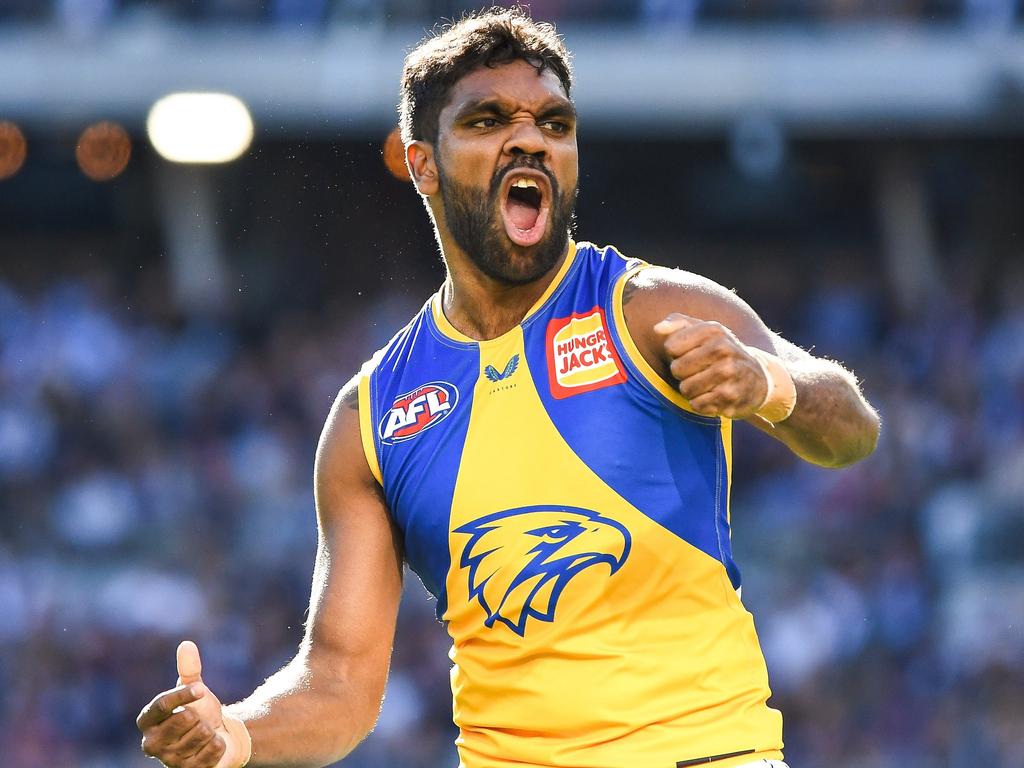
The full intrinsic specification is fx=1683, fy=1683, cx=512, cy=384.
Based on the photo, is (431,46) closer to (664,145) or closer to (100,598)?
(100,598)

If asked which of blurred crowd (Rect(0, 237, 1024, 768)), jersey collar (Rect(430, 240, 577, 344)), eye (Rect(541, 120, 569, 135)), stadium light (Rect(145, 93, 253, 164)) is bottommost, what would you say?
jersey collar (Rect(430, 240, 577, 344))

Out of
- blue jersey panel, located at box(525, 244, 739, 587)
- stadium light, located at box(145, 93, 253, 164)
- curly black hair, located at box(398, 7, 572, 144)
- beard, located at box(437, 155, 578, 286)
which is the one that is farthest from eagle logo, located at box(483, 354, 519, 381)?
stadium light, located at box(145, 93, 253, 164)

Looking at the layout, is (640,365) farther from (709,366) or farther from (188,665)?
(188,665)

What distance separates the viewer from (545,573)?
3963 millimetres

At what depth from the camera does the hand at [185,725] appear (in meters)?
3.65

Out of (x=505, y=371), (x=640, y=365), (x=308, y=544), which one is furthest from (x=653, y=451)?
(x=308, y=544)

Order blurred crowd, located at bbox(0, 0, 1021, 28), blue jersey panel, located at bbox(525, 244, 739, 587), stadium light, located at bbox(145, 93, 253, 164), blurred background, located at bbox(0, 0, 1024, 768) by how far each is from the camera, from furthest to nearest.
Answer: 1. stadium light, located at bbox(145, 93, 253, 164)
2. blurred crowd, located at bbox(0, 0, 1021, 28)
3. blurred background, located at bbox(0, 0, 1024, 768)
4. blue jersey panel, located at bbox(525, 244, 739, 587)

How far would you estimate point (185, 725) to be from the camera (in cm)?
367

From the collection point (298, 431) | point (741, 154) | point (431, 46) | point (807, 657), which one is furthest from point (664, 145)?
point (431, 46)

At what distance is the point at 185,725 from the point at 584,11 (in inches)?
502

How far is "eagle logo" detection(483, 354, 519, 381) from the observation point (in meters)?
4.23

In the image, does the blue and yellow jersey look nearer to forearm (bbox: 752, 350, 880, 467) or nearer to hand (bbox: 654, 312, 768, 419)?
forearm (bbox: 752, 350, 880, 467)

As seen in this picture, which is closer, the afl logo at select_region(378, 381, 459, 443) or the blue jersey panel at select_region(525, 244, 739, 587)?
the blue jersey panel at select_region(525, 244, 739, 587)

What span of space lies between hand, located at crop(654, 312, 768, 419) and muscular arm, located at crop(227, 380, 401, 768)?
3.89 ft
